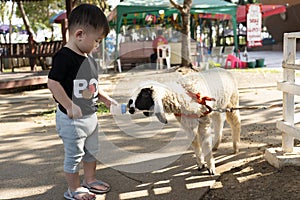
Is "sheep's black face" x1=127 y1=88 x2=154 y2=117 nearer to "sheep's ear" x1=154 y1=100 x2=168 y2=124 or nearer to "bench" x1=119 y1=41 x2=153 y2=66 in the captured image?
"sheep's ear" x1=154 y1=100 x2=168 y2=124

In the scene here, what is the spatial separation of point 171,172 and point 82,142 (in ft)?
3.92

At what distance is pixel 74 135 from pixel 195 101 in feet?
4.05

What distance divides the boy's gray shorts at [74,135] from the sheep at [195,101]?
0.41 m

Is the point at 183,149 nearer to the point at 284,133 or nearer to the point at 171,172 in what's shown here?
the point at 171,172

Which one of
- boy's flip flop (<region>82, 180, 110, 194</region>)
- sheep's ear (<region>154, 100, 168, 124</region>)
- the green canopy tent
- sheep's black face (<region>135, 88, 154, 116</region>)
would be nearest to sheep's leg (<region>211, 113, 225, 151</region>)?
sheep's ear (<region>154, 100, 168, 124</region>)

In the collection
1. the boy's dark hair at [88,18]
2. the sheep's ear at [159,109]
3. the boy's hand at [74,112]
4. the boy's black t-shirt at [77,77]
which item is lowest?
the sheep's ear at [159,109]

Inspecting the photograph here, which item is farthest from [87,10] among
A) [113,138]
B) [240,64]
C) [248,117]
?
[240,64]

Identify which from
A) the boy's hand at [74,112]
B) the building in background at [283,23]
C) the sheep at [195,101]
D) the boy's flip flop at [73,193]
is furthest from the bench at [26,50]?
the building in background at [283,23]

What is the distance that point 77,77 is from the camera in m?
3.27

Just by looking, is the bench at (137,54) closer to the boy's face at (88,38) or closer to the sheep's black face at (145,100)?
the sheep's black face at (145,100)

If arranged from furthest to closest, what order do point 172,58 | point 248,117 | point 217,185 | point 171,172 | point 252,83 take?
point 172,58, point 252,83, point 248,117, point 171,172, point 217,185

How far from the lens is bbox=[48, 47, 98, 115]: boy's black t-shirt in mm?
3178

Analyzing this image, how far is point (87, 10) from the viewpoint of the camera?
3.17m

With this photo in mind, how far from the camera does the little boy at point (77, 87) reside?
10.3 feet
